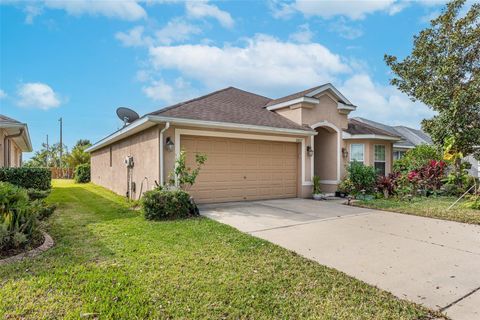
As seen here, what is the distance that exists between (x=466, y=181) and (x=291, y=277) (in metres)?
12.7

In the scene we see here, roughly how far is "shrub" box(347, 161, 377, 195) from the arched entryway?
902 mm

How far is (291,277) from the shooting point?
151 inches

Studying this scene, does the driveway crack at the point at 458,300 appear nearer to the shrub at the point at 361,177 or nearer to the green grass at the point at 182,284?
the green grass at the point at 182,284

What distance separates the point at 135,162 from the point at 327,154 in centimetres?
882

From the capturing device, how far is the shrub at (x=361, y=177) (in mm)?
12164

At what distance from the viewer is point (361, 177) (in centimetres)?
1218

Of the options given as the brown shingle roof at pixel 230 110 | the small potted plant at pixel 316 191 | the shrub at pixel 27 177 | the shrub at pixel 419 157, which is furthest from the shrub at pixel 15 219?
the shrub at pixel 419 157

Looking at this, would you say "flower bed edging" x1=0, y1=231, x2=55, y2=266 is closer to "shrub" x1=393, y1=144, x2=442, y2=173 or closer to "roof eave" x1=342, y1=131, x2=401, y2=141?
"roof eave" x1=342, y1=131, x2=401, y2=141

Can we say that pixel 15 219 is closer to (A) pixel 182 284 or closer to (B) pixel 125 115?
(A) pixel 182 284

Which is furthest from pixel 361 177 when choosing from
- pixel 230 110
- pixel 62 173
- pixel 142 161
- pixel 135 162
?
pixel 62 173

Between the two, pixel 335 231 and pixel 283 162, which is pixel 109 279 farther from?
pixel 283 162

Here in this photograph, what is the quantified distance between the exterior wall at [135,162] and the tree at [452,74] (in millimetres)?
10559

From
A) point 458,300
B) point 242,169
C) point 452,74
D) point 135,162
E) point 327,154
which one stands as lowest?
point 458,300

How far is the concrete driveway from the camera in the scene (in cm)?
352
